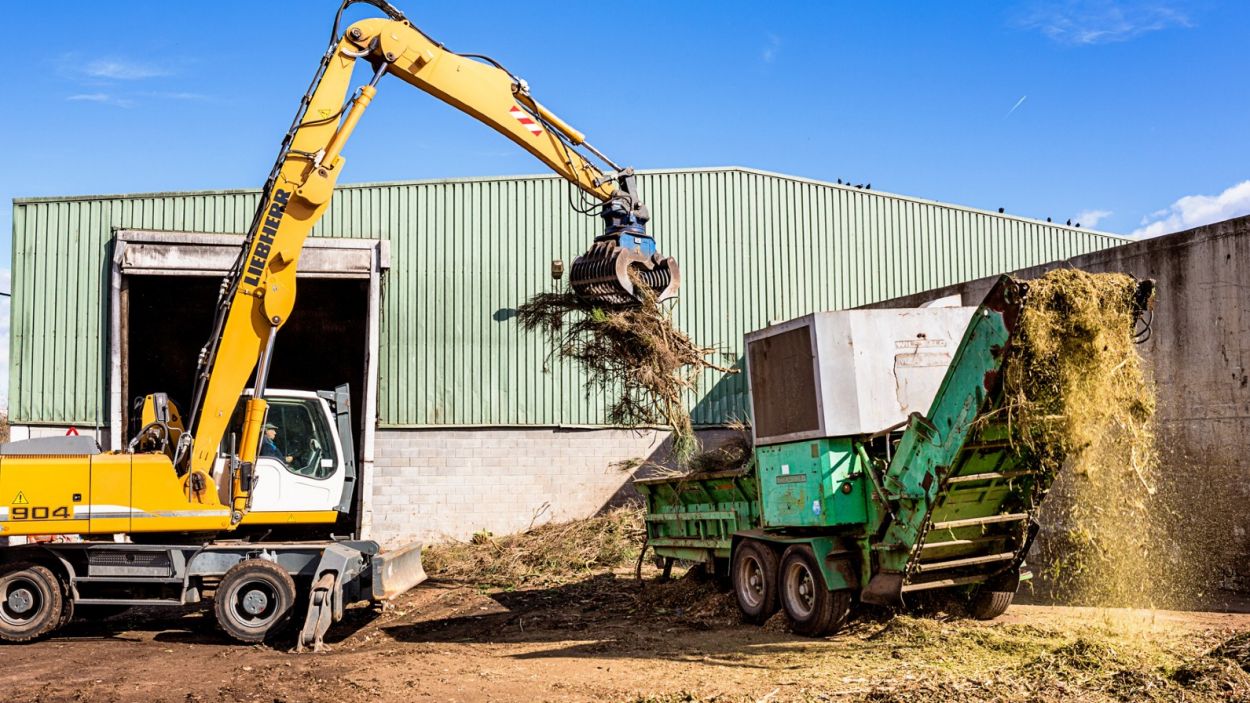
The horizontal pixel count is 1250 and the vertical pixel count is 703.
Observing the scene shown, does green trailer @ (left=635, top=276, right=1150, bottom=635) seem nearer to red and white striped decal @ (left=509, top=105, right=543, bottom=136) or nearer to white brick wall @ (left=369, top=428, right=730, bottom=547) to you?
red and white striped decal @ (left=509, top=105, right=543, bottom=136)

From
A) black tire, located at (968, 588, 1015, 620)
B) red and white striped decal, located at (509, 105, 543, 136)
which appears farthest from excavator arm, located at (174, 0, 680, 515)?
black tire, located at (968, 588, 1015, 620)

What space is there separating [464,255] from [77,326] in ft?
21.7

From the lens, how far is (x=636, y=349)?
1205 centimetres

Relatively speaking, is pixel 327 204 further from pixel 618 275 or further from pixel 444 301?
pixel 444 301

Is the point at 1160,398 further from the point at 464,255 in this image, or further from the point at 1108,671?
the point at 464,255

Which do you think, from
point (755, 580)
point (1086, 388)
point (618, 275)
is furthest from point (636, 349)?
point (1086, 388)

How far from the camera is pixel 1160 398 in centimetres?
1231

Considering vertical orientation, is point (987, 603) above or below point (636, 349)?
below

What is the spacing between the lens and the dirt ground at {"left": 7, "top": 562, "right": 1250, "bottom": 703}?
722cm

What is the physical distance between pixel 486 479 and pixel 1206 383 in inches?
452

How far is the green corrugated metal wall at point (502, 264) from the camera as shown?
59.7ft

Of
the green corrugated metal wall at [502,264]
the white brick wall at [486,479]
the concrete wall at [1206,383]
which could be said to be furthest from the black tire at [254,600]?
the concrete wall at [1206,383]

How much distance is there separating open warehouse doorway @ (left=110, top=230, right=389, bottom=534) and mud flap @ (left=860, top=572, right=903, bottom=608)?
30.7ft

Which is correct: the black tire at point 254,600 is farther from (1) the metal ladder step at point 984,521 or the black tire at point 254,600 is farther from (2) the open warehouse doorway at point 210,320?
(1) the metal ladder step at point 984,521
